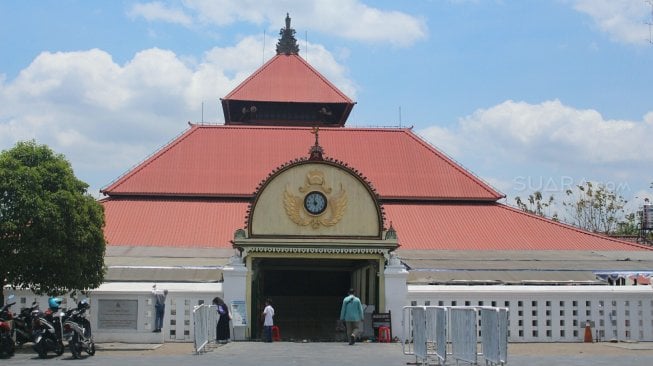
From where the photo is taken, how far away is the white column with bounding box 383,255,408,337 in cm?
1872

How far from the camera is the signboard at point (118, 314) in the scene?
57.1 feet

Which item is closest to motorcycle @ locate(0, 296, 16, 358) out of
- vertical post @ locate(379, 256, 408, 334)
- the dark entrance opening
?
vertical post @ locate(379, 256, 408, 334)

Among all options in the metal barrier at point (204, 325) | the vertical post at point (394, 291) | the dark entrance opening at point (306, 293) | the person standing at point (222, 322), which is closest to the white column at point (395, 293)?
the vertical post at point (394, 291)

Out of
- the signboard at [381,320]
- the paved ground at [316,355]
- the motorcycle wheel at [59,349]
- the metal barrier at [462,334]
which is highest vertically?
the metal barrier at [462,334]

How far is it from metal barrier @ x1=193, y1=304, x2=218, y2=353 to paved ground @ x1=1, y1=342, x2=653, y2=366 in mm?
216

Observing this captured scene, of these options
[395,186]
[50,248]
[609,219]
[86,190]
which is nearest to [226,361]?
[50,248]

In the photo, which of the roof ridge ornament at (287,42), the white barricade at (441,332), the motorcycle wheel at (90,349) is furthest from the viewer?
the roof ridge ornament at (287,42)

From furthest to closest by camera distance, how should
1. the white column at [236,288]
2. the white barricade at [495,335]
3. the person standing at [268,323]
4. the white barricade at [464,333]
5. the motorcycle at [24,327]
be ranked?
the white column at [236,288]
the person standing at [268,323]
the motorcycle at [24,327]
the white barricade at [464,333]
the white barricade at [495,335]

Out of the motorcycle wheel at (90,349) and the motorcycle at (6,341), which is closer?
the motorcycle at (6,341)

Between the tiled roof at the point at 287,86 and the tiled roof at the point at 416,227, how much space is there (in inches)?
341

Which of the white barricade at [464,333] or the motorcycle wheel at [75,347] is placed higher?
the white barricade at [464,333]

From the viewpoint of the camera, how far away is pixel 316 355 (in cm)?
1431

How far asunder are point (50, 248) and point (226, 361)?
4696mm

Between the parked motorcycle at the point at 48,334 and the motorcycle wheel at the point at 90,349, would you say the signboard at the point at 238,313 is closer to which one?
the motorcycle wheel at the point at 90,349
